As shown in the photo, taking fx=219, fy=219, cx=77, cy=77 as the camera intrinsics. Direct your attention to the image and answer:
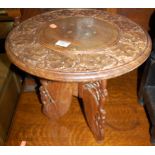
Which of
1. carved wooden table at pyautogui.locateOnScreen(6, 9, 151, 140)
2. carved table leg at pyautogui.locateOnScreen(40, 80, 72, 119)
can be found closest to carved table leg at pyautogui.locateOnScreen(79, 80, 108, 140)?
carved wooden table at pyautogui.locateOnScreen(6, 9, 151, 140)

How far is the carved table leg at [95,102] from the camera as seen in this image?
3.66 feet

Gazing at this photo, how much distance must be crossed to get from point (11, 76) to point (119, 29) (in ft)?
2.93

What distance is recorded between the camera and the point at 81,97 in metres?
1.33

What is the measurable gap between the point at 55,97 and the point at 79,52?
49cm

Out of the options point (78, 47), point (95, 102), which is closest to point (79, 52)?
point (78, 47)

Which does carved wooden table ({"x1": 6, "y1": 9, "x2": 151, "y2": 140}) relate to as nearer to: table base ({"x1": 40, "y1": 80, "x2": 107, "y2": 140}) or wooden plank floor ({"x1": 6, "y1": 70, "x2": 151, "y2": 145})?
table base ({"x1": 40, "y1": 80, "x2": 107, "y2": 140})

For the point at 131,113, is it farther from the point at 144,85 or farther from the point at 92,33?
the point at 92,33

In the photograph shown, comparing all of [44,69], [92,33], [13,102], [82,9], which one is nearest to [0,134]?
[13,102]

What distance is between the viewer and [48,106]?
1.48 m

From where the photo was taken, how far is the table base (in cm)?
117

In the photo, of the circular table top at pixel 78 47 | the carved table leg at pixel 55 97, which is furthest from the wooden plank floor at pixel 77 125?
the circular table top at pixel 78 47

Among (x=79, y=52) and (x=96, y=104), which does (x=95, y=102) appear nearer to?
(x=96, y=104)

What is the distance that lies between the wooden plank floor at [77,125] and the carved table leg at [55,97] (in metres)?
0.07

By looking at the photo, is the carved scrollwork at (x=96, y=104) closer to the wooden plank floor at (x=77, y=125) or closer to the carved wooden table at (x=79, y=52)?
the carved wooden table at (x=79, y=52)
